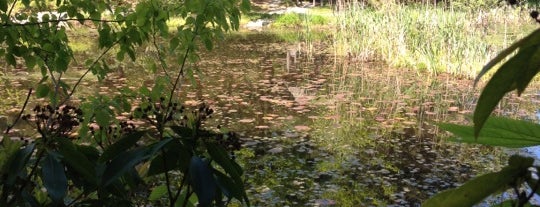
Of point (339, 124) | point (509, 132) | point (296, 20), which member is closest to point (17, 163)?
point (509, 132)

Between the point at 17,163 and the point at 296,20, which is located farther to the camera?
the point at 296,20

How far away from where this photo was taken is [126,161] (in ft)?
2.36

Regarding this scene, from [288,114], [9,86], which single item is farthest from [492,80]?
[9,86]

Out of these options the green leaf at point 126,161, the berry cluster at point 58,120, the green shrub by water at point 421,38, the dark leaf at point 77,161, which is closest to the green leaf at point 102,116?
the berry cluster at point 58,120

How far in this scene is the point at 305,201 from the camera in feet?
12.3

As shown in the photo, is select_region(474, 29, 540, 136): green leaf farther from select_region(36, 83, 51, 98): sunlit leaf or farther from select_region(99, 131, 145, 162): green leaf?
select_region(36, 83, 51, 98): sunlit leaf

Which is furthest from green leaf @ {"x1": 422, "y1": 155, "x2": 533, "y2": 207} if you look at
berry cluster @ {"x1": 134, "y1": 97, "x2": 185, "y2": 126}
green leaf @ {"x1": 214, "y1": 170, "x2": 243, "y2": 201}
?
berry cluster @ {"x1": 134, "y1": 97, "x2": 185, "y2": 126}

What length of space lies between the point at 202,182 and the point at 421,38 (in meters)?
8.40

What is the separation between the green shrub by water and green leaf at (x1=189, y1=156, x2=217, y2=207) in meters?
7.72

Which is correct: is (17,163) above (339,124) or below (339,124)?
above

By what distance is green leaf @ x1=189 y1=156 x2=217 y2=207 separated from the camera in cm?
70

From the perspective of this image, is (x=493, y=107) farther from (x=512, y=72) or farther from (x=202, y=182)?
(x=202, y=182)

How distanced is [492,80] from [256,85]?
7412 mm

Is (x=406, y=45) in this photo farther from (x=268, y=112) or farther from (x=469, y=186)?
(x=469, y=186)
